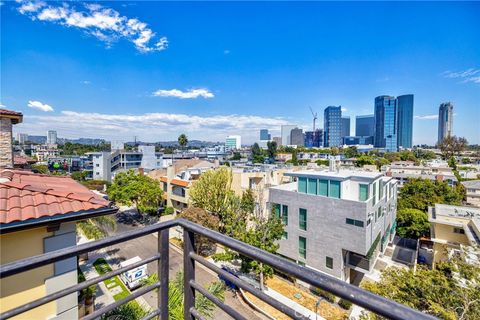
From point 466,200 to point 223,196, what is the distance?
26534 mm

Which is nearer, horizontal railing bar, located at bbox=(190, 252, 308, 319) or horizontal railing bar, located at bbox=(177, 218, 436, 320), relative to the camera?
horizontal railing bar, located at bbox=(177, 218, 436, 320)

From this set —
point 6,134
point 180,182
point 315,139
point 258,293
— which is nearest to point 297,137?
point 315,139

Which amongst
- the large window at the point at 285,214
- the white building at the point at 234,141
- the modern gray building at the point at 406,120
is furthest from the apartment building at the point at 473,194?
the modern gray building at the point at 406,120

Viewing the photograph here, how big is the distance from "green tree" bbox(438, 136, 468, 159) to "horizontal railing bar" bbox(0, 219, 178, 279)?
78.4 meters

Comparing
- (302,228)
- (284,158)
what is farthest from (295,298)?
(284,158)

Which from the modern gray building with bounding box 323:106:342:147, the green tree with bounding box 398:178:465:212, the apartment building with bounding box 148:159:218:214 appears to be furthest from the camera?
the modern gray building with bounding box 323:106:342:147

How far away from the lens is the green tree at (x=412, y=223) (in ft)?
64.8

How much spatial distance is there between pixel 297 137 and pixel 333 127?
89.2 ft

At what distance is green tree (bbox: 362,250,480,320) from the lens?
6281 mm

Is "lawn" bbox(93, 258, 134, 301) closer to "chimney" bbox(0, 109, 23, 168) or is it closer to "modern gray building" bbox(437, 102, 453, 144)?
"chimney" bbox(0, 109, 23, 168)

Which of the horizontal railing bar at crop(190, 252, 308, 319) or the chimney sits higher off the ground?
the chimney

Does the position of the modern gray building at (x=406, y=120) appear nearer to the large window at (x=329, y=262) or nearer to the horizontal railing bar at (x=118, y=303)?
the large window at (x=329, y=262)

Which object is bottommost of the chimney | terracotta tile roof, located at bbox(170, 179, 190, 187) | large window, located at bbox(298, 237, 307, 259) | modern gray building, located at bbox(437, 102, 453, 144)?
large window, located at bbox(298, 237, 307, 259)

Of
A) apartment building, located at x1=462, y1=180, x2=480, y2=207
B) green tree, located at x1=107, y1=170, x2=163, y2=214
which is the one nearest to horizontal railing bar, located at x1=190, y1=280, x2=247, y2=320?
green tree, located at x1=107, y1=170, x2=163, y2=214
